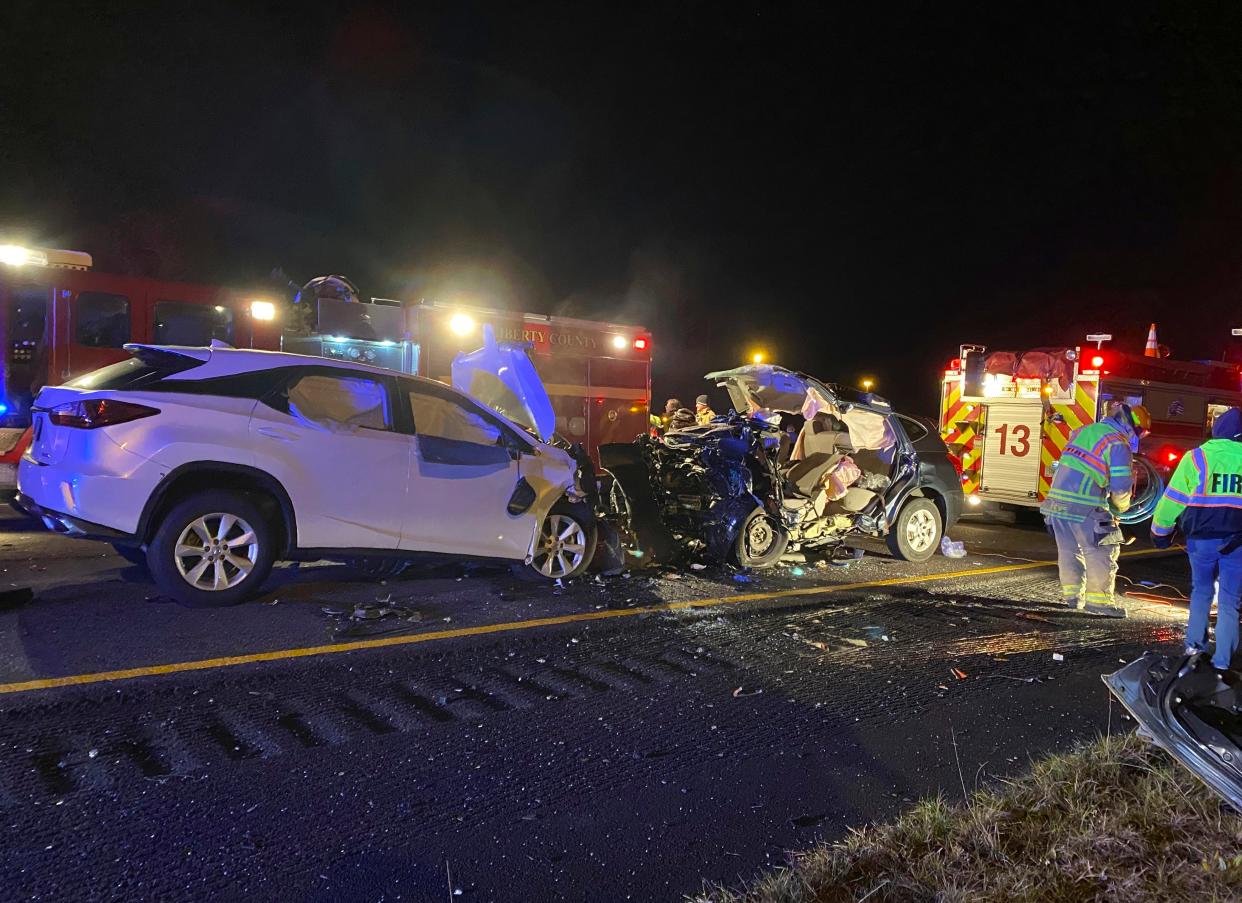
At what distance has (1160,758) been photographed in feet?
10.6

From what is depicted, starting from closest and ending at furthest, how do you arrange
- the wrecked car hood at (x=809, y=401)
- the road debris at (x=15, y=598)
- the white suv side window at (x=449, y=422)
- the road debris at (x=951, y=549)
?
the road debris at (x=15, y=598) < the white suv side window at (x=449, y=422) < the wrecked car hood at (x=809, y=401) < the road debris at (x=951, y=549)

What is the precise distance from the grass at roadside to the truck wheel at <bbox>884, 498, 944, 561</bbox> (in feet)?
17.5

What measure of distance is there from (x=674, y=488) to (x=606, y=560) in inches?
40.8

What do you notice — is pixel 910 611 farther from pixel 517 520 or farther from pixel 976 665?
pixel 517 520

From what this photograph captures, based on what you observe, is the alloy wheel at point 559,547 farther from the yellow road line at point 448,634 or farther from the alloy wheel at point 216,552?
the alloy wheel at point 216,552

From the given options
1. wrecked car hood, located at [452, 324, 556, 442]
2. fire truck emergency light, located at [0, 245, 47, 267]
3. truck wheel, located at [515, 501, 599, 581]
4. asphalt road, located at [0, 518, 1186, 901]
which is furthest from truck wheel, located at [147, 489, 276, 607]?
fire truck emergency light, located at [0, 245, 47, 267]

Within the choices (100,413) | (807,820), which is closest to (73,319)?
(100,413)

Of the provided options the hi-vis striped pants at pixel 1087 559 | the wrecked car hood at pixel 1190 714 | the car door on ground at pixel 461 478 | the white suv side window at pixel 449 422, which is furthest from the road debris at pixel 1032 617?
the white suv side window at pixel 449 422

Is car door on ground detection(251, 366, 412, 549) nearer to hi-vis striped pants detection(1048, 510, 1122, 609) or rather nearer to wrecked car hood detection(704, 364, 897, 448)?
wrecked car hood detection(704, 364, 897, 448)

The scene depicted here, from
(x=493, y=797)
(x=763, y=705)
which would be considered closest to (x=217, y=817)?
(x=493, y=797)

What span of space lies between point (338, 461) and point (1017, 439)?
979 cm

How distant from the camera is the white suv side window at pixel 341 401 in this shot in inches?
225

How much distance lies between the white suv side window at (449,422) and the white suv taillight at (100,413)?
1.70m

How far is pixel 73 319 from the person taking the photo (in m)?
8.59
